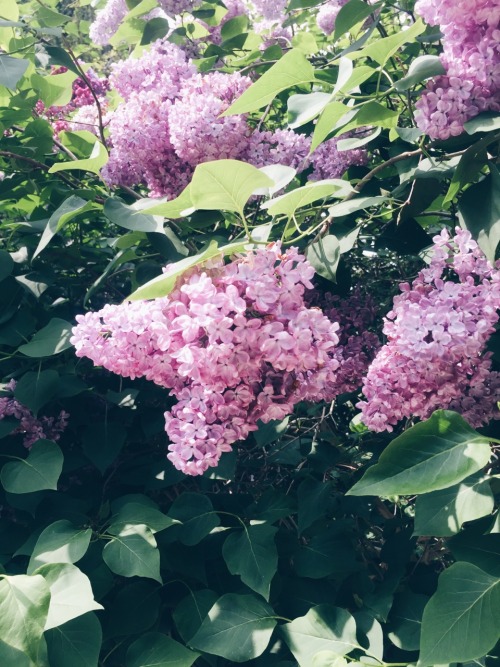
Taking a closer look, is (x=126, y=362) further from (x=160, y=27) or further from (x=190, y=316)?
(x=160, y=27)

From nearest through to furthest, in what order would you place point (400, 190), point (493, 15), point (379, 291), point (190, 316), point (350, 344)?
point (190, 316) → point (493, 15) → point (400, 190) → point (350, 344) → point (379, 291)

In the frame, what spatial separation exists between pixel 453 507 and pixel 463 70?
2.49 feet

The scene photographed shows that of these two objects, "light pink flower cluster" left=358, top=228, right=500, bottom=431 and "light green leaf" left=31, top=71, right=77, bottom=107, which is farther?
"light green leaf" left=31, top=71, right=77, bottom=107

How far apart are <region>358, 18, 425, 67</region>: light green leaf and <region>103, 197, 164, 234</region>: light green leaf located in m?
0.51

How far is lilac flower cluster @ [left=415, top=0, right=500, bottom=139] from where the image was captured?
1.30 m

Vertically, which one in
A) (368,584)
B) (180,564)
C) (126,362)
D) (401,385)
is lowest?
(368,584)

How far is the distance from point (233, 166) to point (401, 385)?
0.47 meters

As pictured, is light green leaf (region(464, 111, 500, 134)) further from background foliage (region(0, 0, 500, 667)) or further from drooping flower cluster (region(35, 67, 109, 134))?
drooping flower cluster (region(35, 67, 109, 134))

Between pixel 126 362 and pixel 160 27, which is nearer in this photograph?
pixel 126 362

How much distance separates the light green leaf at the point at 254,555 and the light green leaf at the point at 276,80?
2.69 ft

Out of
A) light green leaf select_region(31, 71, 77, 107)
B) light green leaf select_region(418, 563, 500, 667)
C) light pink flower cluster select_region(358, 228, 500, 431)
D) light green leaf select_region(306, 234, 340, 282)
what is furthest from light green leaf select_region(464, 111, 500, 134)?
light green leaf select_region(31, 71, 77, 107)

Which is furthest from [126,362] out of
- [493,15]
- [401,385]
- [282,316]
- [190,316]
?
[493,15]

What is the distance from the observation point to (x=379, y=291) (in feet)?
7.29

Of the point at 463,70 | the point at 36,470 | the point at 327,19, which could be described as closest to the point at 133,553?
the point at 36,470
